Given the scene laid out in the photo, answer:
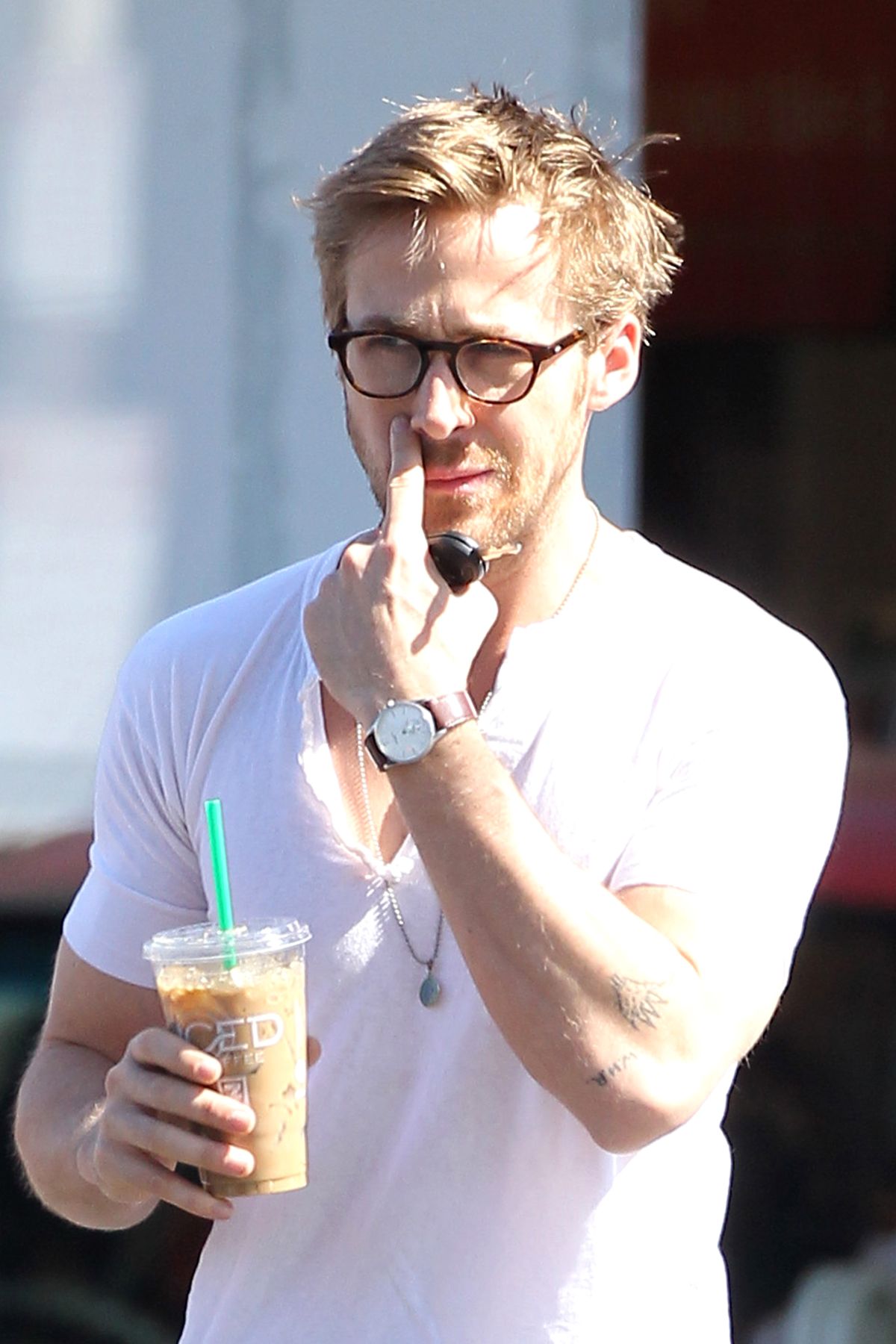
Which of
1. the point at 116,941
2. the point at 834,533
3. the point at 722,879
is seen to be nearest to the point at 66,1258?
the point at 116,941

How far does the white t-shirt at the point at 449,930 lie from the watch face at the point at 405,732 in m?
0.20

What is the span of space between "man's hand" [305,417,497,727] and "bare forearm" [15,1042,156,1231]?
1.71 feet

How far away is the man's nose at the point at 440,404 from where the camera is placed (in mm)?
2029

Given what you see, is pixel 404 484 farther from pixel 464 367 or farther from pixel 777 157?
pixel 777 157

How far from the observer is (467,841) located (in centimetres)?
179

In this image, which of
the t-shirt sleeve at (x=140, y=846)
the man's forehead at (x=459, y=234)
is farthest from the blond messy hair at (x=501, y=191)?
the t-shirt sleeve at (x=140, y=846)

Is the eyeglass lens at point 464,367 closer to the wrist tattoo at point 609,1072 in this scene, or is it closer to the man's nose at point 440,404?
the man's nose at point 440,404

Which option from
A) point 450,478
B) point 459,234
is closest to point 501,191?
point 459,234

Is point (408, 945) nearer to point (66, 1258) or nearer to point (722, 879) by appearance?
point (722, 879)

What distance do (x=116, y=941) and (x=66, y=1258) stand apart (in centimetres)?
242

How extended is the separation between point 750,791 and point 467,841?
324 millimetres

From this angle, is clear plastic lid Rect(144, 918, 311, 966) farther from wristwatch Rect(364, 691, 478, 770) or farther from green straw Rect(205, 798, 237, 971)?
wristwatch Rect(364, 691, 478, 770)

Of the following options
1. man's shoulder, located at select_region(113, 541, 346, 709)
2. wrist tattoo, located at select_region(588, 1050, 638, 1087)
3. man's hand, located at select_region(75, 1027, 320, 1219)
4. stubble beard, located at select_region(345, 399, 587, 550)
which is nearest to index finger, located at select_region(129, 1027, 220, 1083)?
man's hand, located at select_region(75, 1027, 320, 1219)

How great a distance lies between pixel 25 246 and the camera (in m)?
4.36
